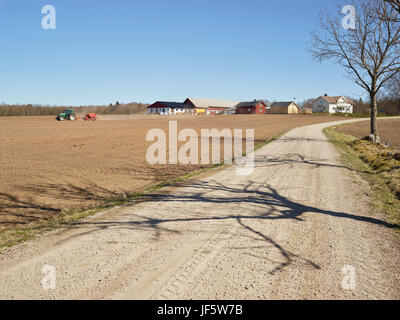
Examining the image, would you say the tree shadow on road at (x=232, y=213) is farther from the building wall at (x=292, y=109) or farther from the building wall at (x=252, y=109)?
the building wall at (x=292, y=109)

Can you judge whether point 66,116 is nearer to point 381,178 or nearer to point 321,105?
point 381,178

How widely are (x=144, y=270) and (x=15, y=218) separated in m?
4.84

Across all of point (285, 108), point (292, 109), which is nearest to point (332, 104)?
point (292, 109)

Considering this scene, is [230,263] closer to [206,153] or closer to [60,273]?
[60,273]

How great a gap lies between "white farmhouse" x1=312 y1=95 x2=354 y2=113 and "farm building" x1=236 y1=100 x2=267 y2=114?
1990 centimetres

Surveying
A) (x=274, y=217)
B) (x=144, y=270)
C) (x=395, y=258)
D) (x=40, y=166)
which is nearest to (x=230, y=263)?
(x=144, y=270)

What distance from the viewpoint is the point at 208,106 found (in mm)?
97188

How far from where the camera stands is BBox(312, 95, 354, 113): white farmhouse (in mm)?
94188

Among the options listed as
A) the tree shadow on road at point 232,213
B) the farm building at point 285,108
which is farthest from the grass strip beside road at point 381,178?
the farm building at point 285,108

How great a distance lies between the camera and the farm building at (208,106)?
9344cm

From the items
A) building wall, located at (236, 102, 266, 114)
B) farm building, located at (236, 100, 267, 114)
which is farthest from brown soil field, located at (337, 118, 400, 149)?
farm building, located at (236, 100, 267, 114)

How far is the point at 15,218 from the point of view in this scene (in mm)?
6801

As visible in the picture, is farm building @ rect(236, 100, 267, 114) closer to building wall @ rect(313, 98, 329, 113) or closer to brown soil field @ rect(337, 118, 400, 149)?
building wall @ rect(313, 98, 329, 113)
